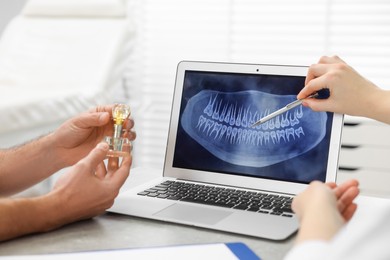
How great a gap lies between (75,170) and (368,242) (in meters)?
0.54

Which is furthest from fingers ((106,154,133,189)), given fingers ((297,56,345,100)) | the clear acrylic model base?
fingers ((297,56,345,100))

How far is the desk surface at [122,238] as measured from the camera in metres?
0.79

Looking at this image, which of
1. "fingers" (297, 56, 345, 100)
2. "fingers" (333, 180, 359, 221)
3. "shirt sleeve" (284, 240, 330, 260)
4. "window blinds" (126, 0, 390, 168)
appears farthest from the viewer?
"window blinds" (126, 0, 390, 168)

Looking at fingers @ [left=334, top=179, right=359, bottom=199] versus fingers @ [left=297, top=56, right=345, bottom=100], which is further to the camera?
fingers @ [left=297, top=56, right=345, bottom=100]

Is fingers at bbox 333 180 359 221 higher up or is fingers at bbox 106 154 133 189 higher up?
fingers at bbox 333 180 359 221

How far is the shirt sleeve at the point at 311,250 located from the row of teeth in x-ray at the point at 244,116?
22.4 inches

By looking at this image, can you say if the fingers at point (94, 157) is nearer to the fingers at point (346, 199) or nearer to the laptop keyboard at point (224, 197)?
the laptop keyboard at point (224, 197)

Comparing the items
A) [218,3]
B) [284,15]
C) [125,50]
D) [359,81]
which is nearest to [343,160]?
[284,15]

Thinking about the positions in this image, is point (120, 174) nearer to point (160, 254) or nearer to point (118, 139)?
point (118, 139)

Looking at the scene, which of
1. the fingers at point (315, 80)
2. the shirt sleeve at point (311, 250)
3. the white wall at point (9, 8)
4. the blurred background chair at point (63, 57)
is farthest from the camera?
the white wall at point (9, 8)

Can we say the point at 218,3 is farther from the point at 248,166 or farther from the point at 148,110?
the point at 248,166

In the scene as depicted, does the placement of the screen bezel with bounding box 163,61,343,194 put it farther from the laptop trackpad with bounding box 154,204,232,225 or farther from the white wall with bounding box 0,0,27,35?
the white wall with bounding box 0,0,27,35

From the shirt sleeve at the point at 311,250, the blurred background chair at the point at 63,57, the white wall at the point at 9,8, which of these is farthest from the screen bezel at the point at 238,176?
the white wall at the point at 9,8

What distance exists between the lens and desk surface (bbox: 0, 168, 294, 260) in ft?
2.60
